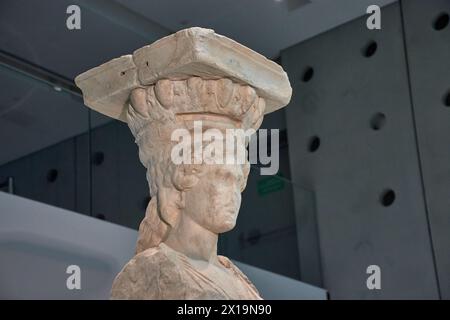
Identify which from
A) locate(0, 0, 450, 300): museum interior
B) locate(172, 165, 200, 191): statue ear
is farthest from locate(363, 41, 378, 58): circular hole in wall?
locate(172, 165, 200, 191): statue ear

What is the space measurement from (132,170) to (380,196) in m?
2.64

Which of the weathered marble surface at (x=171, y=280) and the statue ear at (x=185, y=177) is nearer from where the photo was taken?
the weathered marble surface at (x=171, y=280)

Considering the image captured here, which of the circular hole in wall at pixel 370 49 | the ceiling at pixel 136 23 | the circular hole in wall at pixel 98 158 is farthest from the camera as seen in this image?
the circular hole in wall at pixel 370 49

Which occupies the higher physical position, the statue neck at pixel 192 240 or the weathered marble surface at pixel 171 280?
the statue neck at pixel 192 240

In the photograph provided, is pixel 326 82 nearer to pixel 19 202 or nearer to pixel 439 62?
pixel 439 62

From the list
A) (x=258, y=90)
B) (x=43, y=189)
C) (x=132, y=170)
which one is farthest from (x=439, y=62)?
(x=258, y=90)

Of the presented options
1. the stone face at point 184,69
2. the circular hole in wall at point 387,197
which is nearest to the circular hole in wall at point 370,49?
the circular hole in wall at point 387,197

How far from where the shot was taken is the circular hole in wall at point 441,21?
29.4ft

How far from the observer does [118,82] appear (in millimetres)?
3996

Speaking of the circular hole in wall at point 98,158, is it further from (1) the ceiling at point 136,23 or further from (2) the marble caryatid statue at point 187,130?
(2) the marble caryatid statue at point 187,130

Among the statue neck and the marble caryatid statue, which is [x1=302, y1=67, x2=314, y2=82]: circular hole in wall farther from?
the statue neck

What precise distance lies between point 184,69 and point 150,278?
0.84 m

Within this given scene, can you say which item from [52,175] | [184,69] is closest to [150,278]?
[184,69]

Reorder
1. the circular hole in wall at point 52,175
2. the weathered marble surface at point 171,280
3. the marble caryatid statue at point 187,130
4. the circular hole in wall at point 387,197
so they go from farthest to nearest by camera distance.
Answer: the circular hole in wall at point 387,197
the circular hole in wall at point 52,175
the marble caryatid statue at point 187,130
the weathered marble surface at point 171,280
